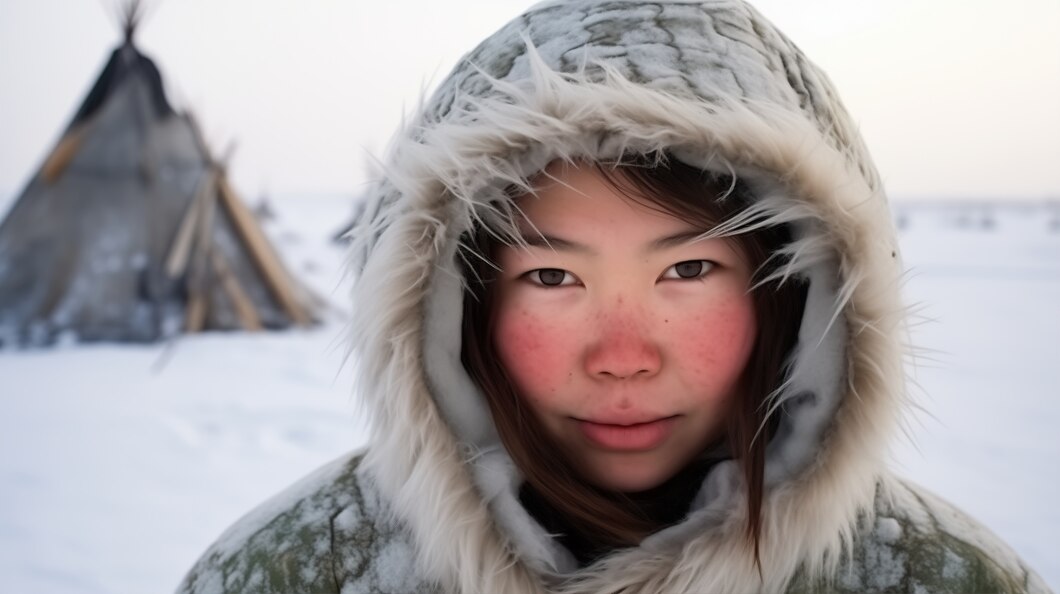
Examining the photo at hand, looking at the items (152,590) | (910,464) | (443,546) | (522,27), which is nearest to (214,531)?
(152,590)

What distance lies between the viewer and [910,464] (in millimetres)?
2977

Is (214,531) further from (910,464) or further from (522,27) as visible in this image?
(910,464)

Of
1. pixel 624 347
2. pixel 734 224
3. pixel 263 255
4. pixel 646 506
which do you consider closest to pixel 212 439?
pixel 263 255

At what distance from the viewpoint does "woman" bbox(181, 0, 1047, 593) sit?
878 millimetres

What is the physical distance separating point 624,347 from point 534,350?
121mm

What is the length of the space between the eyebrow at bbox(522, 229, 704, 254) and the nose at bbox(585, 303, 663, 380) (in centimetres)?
8

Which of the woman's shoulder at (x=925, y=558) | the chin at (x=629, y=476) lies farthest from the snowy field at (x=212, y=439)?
the chin at (x=629, y=476)

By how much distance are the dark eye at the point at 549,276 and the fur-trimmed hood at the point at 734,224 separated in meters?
0.10

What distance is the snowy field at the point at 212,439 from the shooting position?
226cm

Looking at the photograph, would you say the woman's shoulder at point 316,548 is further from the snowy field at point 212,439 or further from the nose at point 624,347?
the nose at point 624,347

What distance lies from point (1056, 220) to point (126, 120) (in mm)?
18045

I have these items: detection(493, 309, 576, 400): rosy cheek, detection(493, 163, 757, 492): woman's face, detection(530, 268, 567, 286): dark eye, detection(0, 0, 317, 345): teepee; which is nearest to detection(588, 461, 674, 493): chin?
detection(493, 163, 757, 492): woman's face

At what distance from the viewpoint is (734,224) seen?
0.89 metres

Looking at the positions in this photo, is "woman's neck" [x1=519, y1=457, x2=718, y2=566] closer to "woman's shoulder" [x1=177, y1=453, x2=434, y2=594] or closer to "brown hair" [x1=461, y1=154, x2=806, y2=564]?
"brown hair" [x1=461, y1=154, x2=806, y2=564]
